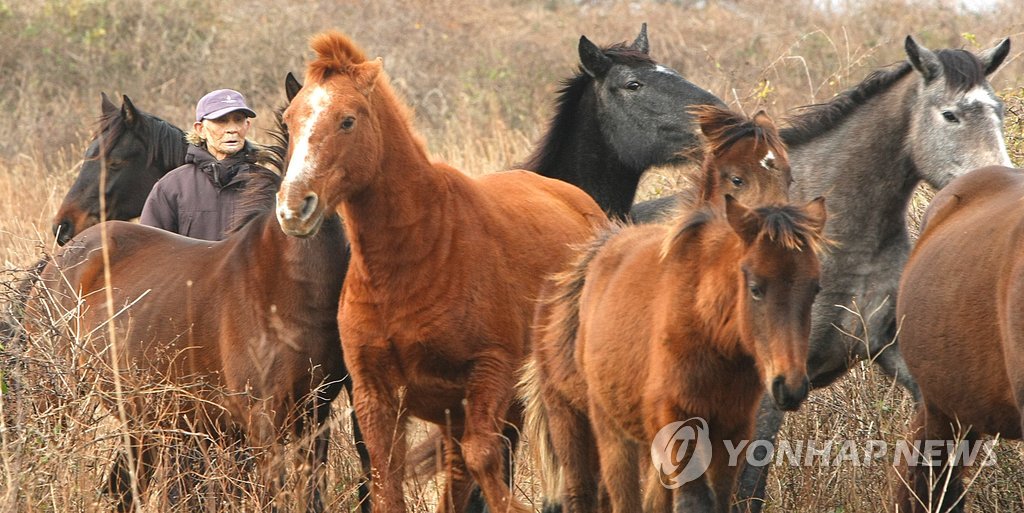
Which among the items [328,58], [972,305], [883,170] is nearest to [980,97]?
[883,170]

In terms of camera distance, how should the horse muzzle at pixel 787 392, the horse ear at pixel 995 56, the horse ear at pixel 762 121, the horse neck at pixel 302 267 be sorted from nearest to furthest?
the horse muzzle at pixel 787 392
the horse ear at pixel 762 121
the horse neck at pixel 302 267
the horse ear at pixel 995 56

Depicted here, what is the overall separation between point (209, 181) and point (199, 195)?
11cm

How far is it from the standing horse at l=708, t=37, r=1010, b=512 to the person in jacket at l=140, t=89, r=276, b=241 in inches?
120

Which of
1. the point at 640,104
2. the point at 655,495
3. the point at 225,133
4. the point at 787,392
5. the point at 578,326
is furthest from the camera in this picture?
the point at 640,104

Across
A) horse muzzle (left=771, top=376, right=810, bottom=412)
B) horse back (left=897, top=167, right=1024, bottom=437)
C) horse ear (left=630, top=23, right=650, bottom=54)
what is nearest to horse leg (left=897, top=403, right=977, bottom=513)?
horse back (left=897, top=167, right=1024, bottom=437)

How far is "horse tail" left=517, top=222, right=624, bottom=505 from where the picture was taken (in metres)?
5.13

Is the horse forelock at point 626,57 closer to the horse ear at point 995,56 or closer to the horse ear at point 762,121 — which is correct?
the horse ear at point 995,56

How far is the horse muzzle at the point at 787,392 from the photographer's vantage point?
383 centimetres

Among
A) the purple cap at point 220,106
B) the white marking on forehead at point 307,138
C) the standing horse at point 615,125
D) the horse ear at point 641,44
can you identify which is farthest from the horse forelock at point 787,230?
the horse ear at point 641,44

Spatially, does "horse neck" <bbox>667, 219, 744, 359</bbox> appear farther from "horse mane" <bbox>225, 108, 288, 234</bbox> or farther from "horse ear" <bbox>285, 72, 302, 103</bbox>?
"horse mane" <bbox>225, 108, 288, 234</bbox>

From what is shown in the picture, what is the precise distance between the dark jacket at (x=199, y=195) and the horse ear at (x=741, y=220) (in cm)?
370

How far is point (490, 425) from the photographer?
16.9 ft

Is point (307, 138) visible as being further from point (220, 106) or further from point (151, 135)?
point (151, 135)

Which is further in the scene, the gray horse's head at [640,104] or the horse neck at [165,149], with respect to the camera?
the horse neck at [165,149]
